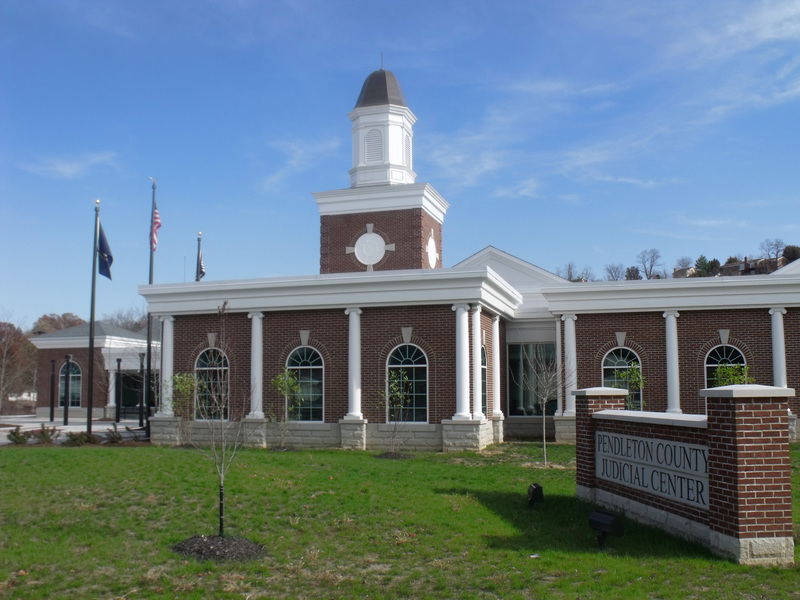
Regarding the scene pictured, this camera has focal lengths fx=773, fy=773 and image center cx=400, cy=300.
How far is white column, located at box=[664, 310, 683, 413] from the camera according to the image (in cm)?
2195

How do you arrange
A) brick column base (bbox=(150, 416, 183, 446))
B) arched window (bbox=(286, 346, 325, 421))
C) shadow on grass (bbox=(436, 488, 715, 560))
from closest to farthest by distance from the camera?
1. shadow on grass (bbox=(436, 488, 715, 560))
2. arched window (bbox=(286, 346, 325, 421))
3. brick column base (bbox=(150, 416, 183, 446))

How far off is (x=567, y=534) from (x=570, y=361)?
→ 43.2ft

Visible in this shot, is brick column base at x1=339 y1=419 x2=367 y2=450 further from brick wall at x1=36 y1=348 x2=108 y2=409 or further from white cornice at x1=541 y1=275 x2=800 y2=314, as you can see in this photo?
brick wall at x1=36 y1=348 x2=108 y2=409

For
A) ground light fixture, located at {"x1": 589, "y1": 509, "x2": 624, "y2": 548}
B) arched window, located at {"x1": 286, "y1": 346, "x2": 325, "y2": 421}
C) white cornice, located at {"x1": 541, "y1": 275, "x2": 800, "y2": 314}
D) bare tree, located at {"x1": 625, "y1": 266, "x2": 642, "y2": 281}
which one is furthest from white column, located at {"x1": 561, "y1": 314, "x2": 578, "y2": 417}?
bare tree, located at {"x1": 625, "y1": 266, "x2": 642, "y2": 281}

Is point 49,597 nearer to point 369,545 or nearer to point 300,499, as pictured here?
point 369,545

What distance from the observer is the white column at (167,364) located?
22.6 m

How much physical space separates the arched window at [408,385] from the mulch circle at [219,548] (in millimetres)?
10735

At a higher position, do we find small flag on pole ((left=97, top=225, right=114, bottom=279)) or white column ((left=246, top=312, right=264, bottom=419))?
small flag on pole ((left=97, top=225, right=114, bottom=279))

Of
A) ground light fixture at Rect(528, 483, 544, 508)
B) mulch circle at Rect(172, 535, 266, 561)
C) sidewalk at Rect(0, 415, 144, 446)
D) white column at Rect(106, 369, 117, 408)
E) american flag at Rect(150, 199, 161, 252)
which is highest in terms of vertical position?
american flag at Rect(150, 199, 161, 252)

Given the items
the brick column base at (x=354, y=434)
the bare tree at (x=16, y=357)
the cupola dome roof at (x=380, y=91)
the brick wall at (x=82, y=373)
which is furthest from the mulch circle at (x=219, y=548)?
the bare tree at (x=16, y=357)

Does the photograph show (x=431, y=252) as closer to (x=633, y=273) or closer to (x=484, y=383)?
(x=484, y=383)

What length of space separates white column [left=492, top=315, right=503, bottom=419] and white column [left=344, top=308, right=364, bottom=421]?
13.7 feet

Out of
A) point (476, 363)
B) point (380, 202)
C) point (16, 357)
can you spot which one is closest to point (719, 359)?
point (476, 363)

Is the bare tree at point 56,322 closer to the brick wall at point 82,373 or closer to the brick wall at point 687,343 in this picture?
the brick wall at point 82,373
